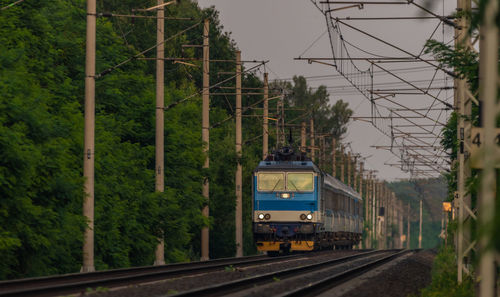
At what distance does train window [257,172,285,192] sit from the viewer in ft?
132

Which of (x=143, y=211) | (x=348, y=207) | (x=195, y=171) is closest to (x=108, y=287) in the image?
(x=143, y=211)

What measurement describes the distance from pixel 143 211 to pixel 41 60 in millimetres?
7414

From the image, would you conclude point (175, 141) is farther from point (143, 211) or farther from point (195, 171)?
point (143, 211)

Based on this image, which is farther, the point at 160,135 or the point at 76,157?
the point at 160,135

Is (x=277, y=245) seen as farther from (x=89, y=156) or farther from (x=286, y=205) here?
(x=89, y=156)

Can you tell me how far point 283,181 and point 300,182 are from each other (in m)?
0.79

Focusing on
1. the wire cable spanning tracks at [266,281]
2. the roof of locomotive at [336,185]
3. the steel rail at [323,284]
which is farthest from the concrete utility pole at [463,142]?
the roof of locomotive at [336,185]

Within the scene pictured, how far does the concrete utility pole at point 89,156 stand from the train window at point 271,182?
1436cm

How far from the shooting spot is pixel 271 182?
132ft

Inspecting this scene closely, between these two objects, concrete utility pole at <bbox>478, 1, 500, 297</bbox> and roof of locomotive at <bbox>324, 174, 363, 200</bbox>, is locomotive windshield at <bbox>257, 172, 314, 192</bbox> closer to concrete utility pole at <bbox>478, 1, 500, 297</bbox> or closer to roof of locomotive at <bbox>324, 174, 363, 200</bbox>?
roof of locomotive at <bbox>324, 174, 363, 200</bbox>

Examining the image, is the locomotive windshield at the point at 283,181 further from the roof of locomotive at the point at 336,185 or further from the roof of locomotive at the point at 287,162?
the roof of locomotive at the point at 336,185

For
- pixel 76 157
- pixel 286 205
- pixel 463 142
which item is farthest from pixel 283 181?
pixel 463 142

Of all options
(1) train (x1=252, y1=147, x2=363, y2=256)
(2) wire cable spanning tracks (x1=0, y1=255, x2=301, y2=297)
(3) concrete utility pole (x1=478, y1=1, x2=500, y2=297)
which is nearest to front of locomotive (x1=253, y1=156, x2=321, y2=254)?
(1) train (x1=252, y1=147, x2=363, y2=256)

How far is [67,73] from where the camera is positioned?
107 feet
